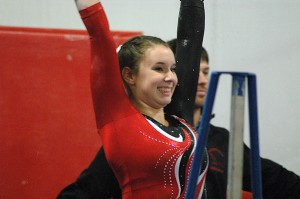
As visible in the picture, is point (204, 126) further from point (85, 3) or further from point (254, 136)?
point (85, 3)

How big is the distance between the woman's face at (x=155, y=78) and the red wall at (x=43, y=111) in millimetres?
686

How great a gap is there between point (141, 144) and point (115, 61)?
17 centimetres

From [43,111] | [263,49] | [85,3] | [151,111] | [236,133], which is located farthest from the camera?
[263,49]

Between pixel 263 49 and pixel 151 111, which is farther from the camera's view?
pixel 263 49

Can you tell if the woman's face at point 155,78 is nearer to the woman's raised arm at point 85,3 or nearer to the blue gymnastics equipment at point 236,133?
the woman's raised arm at point 85,3

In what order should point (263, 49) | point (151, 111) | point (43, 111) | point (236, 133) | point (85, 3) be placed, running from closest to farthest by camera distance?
point (236, 133) → point (85, 3) → point (151, 111) → point (43, 111) → point (263, 49)

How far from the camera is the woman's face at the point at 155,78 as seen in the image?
900 mm

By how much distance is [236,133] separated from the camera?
61 cm

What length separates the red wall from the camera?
1515mm

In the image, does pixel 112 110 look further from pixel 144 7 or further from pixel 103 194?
pixel 144 7

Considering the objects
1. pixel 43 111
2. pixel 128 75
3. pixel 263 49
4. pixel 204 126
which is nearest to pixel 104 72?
pixel 128 75

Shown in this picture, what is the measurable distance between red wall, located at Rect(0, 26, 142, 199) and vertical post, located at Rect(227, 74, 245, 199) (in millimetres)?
1014

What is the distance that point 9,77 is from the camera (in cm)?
152

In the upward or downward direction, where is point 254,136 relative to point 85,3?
downward
